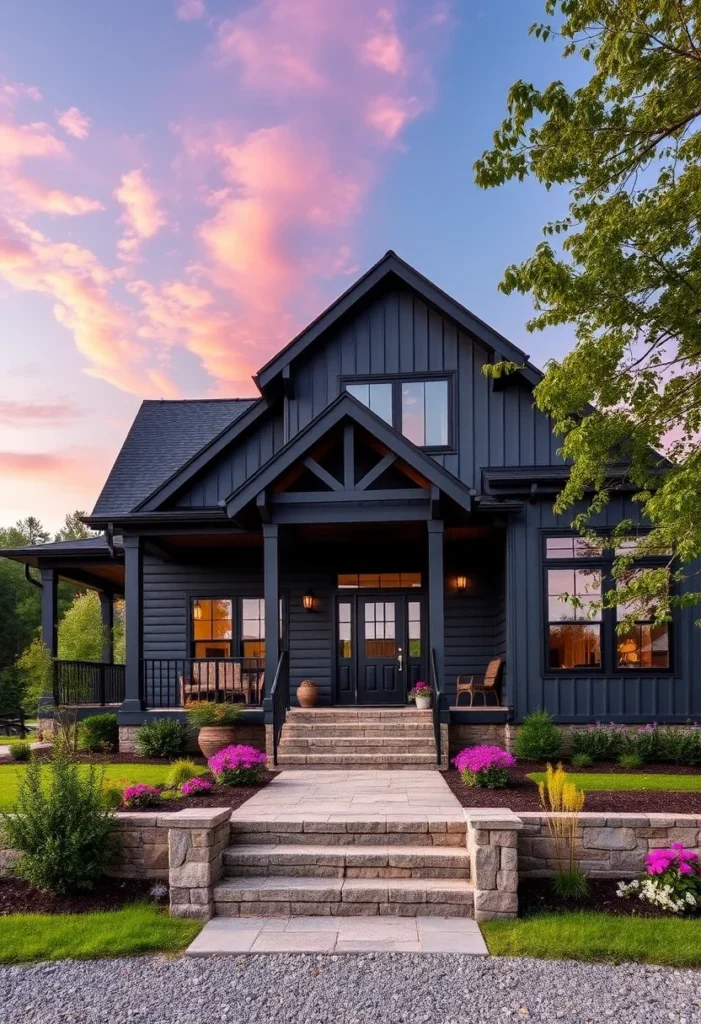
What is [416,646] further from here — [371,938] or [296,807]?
[371,938]

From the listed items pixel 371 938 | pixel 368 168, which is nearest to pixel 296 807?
pixel 371 938

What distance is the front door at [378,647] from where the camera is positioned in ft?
42.5

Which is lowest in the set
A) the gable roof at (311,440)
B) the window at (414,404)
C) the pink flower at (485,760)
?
the pink flower at (485,760)

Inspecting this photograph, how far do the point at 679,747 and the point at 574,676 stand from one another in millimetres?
1670

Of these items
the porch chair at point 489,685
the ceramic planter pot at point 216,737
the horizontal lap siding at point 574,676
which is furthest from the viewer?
the porch chair at point 489,685

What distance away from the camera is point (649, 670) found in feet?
36.2

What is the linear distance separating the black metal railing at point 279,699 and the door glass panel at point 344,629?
1.87 metres

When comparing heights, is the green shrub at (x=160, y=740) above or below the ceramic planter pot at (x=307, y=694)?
below

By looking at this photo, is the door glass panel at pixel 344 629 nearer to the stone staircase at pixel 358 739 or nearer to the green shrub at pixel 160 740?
the stone staircase at pixel 358 739

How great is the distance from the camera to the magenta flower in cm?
718

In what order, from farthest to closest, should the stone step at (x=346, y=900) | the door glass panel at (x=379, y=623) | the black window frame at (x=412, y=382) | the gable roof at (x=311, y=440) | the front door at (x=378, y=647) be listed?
the door glass panel at (x=379, y=623) < the front door at (x=378, y=647) < the black window frame at (x=412, y=382) < the gable roof at (x=311, y=440) < the stone step at (x=346, y=900)

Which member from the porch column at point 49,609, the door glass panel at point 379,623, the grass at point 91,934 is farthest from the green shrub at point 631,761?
the porch column at point 49,609

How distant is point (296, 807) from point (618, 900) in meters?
2.89

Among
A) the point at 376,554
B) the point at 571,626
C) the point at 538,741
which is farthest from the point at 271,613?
the point at 571,626
